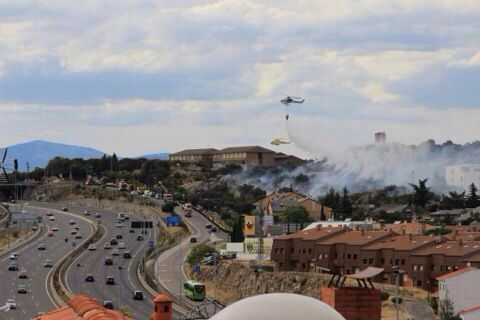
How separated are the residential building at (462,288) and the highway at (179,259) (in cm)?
2393

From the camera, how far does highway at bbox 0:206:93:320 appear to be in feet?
330

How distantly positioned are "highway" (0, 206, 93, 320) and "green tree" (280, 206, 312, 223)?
29907 mm

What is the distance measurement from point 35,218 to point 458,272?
111 m

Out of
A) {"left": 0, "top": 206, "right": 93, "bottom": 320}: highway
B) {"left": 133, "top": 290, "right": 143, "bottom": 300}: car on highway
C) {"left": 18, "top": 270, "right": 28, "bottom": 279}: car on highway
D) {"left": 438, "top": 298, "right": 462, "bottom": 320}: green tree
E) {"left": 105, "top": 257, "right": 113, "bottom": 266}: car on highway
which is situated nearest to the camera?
{"left": 438, "top": 298, "right": 462, "bottom": 320}: green tree

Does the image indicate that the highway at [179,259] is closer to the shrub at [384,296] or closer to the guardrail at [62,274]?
the guardrail at [62,274]

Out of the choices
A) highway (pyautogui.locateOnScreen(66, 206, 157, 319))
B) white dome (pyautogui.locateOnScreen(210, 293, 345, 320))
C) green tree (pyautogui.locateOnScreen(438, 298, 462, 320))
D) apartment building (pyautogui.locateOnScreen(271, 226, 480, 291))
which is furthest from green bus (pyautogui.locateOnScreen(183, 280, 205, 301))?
white dome (pyautogui.locateOnScreen(210, 293, 345, 320))

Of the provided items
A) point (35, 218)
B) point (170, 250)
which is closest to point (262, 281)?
point (170, 250)

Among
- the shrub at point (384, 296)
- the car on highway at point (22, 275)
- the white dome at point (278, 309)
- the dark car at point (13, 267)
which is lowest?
the car on highway at point (22, 275)

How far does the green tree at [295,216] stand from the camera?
162m

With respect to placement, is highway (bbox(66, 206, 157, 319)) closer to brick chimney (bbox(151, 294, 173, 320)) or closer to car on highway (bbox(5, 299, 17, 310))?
car on highway (bbox(5, 299, 17, 310))

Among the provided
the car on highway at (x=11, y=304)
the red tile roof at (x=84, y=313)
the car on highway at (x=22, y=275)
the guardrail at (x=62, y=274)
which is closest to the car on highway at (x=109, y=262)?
the guardrail at (x=62, y=274)

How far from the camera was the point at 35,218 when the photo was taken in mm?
191875

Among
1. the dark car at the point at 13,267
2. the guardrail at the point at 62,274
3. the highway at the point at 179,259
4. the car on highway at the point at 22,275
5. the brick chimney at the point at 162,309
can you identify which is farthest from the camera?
the dark car at the point at 13,267

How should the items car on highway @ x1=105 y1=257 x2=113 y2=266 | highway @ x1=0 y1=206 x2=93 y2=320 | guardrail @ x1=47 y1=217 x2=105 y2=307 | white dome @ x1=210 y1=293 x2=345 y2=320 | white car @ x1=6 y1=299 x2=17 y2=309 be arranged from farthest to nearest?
car on highway @ x1=105 y1=257 x2=113 y2=266 < guardrail @ x1=47 y1=217 x2=105 y2=307 < white car @ x1=6 y1=299 x2=17 y2=309 < highway @ x1=0 y1=206 x2=93 y2=320 < white dome @ x1=210 y1=293 x2=345 y2=320
